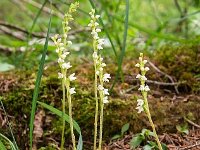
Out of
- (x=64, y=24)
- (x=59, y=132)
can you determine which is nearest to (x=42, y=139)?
(x=59, y=132)

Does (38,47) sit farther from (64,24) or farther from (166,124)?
(64,24)

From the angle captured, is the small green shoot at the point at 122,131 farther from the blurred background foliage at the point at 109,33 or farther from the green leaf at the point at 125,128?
the blurred background foliage at the point at 109,33

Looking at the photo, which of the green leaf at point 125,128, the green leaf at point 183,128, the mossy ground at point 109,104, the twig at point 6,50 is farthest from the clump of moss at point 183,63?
the twig at point 6,50

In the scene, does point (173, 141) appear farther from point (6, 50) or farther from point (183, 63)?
point (6, 50)

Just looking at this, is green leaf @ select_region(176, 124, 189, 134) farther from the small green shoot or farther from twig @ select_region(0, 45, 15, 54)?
twig @ select_region(0, 45, 15, 54)

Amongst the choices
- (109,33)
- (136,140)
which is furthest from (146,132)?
(109,33)
